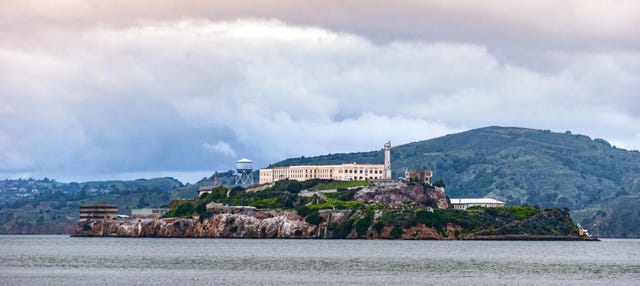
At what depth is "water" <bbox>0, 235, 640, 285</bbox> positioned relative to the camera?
121375 mm

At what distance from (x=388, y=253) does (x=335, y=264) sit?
1341 inches

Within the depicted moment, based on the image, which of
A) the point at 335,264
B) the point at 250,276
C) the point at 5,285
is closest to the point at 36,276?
the point at 5,285

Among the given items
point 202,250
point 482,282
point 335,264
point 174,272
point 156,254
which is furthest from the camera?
Result: point 202,250

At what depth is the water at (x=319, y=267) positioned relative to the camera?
121 m

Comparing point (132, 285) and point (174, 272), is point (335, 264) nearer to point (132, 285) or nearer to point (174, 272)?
point (174, 272)

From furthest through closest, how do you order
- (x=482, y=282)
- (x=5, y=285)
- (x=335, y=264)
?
(x=335, y=264)
(x=482, y=282)
(x=5, y=285)

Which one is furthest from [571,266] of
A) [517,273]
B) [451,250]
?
[451,250]

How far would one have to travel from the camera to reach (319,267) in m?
146

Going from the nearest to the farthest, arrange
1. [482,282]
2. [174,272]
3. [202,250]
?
1. [482,282]
2. [174,272]
3. [202,250]

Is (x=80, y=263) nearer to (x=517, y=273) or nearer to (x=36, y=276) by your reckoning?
(x=36, y=276)

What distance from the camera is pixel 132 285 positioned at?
112188mm

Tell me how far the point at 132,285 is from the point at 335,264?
44.2m

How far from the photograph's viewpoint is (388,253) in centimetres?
18388

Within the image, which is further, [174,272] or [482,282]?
[174,272]
